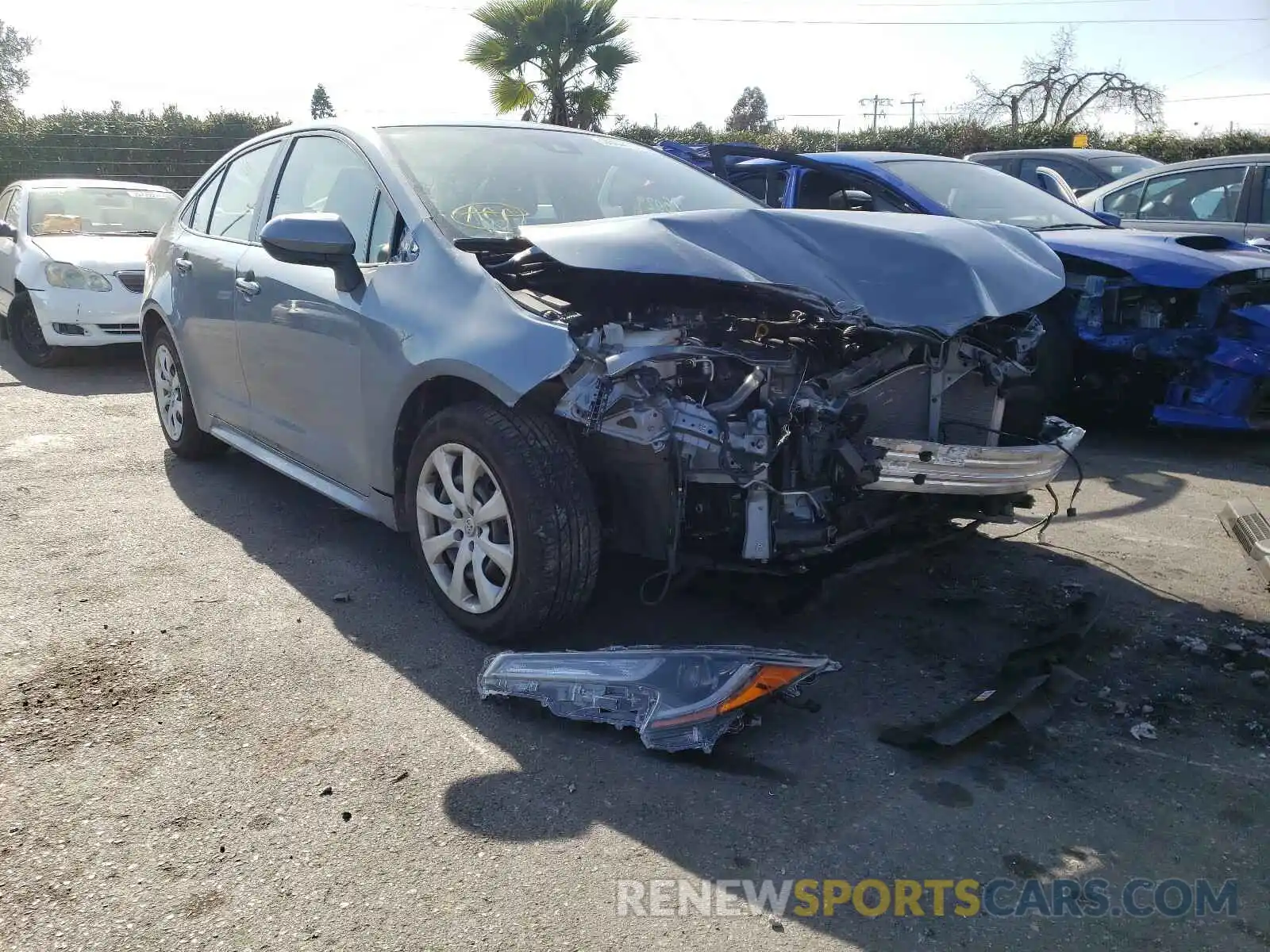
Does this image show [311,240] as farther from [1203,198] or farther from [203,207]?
[1203,198]

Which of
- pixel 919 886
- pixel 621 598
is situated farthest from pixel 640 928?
pixel 621 598

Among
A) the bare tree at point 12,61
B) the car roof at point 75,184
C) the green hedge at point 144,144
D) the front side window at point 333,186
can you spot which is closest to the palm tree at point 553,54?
the green hedge at point 144,144

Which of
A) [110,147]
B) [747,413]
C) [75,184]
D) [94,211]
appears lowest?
[747,413]

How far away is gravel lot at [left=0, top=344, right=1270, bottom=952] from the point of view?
87.8 inches

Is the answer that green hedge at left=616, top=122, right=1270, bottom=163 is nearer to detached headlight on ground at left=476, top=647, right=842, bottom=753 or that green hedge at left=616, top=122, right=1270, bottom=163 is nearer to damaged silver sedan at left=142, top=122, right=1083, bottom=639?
damaged silver sedan at left=142, top=122, right=1083, bottom=639

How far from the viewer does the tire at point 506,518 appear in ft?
10.4

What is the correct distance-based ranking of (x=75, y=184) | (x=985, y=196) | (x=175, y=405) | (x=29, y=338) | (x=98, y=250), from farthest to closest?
(x=75, y=184) → (x=29, y=338) → (x=98, y=250) → (x=985, y=196) → (x=175, y=405)

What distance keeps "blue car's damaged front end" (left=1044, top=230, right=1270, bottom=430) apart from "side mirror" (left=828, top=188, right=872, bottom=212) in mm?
1125

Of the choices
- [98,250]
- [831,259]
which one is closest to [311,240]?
[831,259]

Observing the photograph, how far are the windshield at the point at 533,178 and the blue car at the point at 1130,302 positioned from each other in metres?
0.93

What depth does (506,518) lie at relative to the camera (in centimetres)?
329

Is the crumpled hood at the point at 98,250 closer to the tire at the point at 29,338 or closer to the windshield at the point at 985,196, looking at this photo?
the tire at the point at 29,338

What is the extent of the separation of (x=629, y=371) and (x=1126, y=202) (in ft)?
23.4

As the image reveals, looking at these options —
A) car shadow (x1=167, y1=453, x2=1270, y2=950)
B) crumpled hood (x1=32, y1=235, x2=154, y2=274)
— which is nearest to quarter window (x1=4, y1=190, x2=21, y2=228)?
crumpled hood (x1=32, y1=235, x2=154, y2=274)
